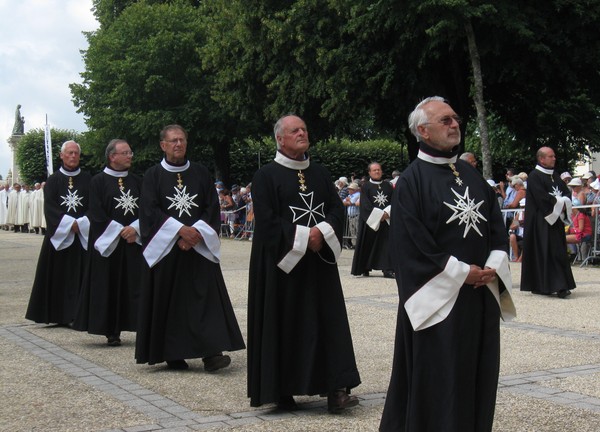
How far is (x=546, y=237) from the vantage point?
42.8ft

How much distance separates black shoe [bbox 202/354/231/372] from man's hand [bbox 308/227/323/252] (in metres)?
1.83

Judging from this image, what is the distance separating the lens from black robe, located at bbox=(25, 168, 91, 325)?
10.6 m

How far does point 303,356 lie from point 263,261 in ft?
2.33

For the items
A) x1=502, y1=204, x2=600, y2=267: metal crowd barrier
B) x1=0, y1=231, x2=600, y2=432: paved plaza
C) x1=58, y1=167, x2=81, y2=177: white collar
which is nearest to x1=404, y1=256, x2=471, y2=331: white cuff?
x1=0, y1=231, x2=600, y2=432: paved plaza

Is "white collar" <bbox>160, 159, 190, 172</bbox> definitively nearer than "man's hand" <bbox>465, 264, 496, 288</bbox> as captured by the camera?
No

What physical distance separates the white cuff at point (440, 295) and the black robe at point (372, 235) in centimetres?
1135

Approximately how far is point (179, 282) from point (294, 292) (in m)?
1.83

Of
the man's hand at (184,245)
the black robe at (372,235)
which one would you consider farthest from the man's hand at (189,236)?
the black robe at (372,235)

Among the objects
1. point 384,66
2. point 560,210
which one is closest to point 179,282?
point 560,210

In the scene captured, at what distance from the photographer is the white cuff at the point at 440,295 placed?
4652 mm

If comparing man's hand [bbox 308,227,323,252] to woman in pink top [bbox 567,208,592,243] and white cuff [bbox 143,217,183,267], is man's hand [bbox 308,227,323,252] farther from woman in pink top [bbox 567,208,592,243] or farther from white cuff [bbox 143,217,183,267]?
woman in pink top [bbox 567,208,592,243]

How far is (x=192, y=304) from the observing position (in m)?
7.87

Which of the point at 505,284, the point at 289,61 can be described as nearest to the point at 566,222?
the point at 505,284

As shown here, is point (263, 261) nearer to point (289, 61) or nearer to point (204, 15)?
point (289, 61)
